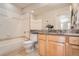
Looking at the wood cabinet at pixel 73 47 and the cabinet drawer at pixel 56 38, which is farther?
the cabinet drawer at pixel 56 38

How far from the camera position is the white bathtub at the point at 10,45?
137cm

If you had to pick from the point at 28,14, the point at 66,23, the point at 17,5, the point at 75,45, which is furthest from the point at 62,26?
the point at 17,5

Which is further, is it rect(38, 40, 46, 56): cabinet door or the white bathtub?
rect(38, 40, 46, 56): cabinet door

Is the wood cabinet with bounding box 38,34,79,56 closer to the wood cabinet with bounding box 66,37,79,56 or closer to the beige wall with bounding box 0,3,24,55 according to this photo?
the wood cabinet with bounding box 66,37,79,56

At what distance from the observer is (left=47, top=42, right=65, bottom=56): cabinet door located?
4.77 feet

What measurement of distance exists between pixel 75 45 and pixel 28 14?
885mm

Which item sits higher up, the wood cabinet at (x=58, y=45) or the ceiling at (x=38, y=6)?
the ceiling at (x=38, y=6)

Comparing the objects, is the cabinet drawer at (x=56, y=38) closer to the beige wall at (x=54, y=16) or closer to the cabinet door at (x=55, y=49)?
the cabinet door at (x=55, y=49)

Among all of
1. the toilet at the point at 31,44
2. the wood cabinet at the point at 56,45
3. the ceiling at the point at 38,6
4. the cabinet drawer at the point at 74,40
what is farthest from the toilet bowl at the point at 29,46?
the cabinet drawer at the point at 74,40

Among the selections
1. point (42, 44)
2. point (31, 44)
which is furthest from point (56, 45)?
point (31, 44)

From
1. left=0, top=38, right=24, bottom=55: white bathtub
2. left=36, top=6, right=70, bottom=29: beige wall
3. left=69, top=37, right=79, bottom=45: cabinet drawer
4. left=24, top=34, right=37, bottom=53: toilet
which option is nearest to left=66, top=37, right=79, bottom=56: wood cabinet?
left=69, top=37, right=79, bottom=45: cabinet drawer

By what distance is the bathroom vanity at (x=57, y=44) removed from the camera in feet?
4.52

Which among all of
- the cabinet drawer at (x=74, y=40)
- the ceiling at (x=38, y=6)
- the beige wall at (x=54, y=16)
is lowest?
the cabinet drawer at (x=74, y=40)

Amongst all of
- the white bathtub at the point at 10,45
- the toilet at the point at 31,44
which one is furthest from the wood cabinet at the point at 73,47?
the white bathtub at the point at 10,45
